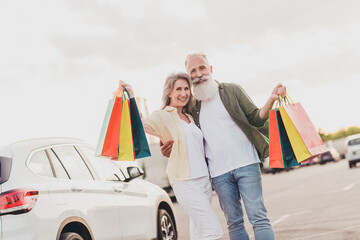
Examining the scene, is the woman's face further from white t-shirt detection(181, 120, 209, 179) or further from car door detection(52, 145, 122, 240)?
car door detection(52, 145, 122, 240)

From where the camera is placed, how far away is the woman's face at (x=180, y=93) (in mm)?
4785

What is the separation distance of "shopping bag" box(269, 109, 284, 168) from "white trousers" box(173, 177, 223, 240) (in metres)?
0.68

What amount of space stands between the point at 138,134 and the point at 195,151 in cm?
50

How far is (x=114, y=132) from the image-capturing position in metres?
4.59

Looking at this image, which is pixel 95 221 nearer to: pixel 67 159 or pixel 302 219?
pixel 67 159

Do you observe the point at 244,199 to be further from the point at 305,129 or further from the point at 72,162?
the point at 72,162

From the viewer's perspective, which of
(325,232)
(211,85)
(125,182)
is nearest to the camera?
(211,85)

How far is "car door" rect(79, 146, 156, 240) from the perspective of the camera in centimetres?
635

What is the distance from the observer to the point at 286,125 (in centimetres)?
485

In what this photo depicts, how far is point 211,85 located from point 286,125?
0.74 m

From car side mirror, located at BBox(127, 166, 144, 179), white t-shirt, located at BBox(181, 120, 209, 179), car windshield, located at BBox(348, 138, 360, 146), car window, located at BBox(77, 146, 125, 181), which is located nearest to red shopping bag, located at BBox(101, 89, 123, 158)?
white t-shirt, located at BBox(181, 120, 209, 179)

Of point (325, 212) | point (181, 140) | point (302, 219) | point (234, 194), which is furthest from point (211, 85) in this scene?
point (325, 212)

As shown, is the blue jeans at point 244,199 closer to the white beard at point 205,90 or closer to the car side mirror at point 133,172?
the white beard at point 205,90

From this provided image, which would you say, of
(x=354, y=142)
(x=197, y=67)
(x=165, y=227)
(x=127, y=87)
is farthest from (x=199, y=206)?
(x=354, y=142)
